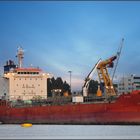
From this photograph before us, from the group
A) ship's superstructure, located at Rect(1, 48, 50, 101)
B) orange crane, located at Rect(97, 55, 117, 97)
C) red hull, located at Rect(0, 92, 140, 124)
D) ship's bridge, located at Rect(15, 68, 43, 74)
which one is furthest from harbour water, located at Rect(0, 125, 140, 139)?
ship's bridge, located at Rect(15, 68, 43, 74)

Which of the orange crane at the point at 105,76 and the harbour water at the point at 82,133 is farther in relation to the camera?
the orange crane at the point at 105,76

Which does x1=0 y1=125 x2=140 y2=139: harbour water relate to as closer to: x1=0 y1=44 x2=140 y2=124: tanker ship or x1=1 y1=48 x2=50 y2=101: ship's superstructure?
x1=0 y1=44 x2=140 y2=124: tanker ship

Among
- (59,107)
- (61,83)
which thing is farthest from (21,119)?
(61,83)

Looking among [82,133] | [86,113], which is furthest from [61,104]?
[82,133]

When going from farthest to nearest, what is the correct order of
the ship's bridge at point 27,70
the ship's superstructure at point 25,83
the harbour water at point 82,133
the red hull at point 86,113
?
1. the ship's bridge at point 27,70
2. the ship's superstructure at point 25,83
3. the red hull at point 86,113
4. the harbour water at point 82,133

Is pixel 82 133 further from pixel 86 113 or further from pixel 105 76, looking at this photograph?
pixel 105 76

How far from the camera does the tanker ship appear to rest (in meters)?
28.9

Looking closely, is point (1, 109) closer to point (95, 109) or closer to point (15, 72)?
point (15, 72)

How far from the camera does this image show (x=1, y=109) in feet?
123

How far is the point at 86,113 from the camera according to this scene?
30.4 meters

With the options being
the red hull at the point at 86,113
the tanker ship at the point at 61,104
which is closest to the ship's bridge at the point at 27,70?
the tanker ship at the point at 61,104

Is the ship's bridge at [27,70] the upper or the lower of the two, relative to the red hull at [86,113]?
upper

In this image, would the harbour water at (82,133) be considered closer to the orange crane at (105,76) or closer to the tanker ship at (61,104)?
the tanker ship at (61,104)

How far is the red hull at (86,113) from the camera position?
93.7ft
